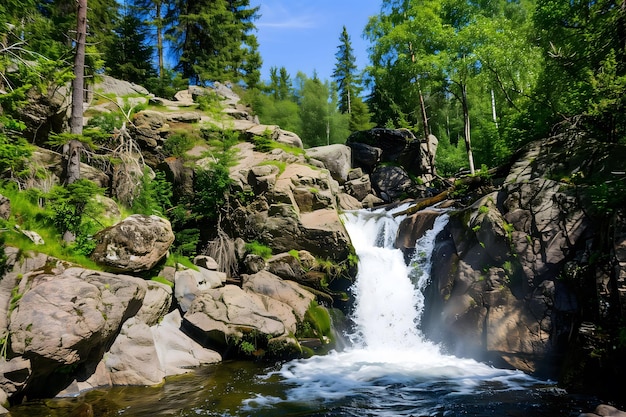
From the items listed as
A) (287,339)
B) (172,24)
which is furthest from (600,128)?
(172,24)

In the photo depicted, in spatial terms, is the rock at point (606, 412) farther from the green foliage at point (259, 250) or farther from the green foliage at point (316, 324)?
the green foliage at point (259, 250)

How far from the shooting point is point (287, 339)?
33.3ft

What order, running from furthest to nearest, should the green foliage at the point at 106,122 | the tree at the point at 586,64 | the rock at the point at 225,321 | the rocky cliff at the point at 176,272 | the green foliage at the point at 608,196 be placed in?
the green foliage at the point at 106,122
the rock at the point at 225,321
the tree at the point at 586,64
the green foliage at the point at 608,196
the rocky cliff at the point at 176,272

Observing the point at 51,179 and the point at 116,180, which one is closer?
the point at 51,179

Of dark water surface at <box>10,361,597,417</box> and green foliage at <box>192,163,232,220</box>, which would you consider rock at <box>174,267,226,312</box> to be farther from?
green foliage at <box>192,163,232,220</box>

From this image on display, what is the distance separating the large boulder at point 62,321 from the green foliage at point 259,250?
17.1 feet

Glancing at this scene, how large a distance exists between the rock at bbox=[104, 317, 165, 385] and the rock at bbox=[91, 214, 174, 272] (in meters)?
1.40

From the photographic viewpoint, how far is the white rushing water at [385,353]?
7.96 meters

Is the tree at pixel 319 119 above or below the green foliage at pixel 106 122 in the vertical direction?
above

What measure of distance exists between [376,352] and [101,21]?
92.9 feet

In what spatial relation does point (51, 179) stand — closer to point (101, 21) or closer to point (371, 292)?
point (371, 292)

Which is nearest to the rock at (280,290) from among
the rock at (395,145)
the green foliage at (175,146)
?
the green foliage at (175,146)

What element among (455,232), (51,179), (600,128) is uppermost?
(600,128)

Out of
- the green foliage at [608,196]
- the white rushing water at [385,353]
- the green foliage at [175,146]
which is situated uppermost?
the green foliage at [175,146]
